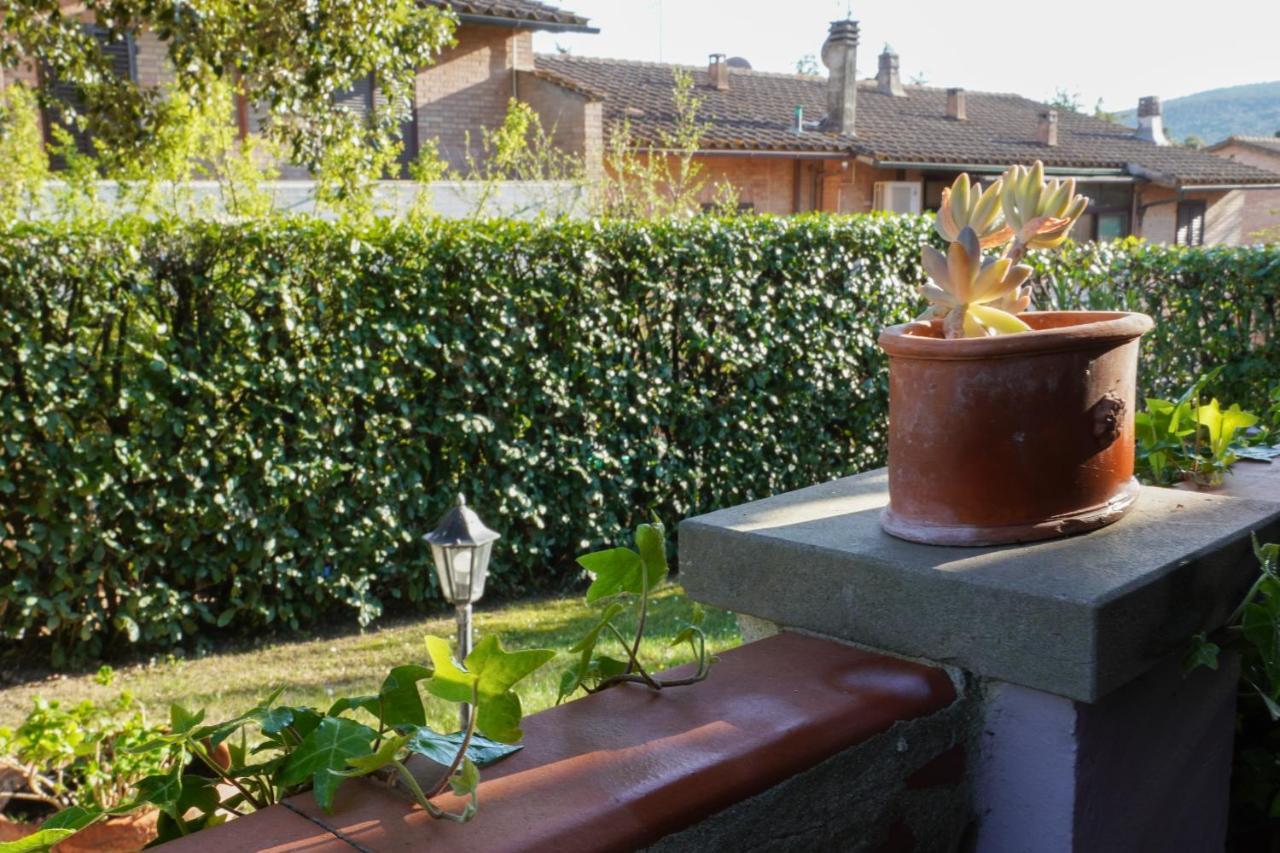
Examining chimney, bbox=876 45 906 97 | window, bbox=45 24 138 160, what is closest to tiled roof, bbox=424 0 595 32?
window, bbox=45 24 138 160

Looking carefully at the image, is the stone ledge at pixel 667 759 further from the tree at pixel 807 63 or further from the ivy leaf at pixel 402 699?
the tree at pixel 807 63

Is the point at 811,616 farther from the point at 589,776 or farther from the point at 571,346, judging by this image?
the point at 571,346

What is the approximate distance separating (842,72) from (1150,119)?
43.4ft

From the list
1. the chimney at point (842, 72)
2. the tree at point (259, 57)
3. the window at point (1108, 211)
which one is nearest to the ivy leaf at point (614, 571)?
the tree at point (259, 57)

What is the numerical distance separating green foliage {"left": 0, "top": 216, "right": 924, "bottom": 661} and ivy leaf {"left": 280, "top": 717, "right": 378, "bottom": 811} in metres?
5.24

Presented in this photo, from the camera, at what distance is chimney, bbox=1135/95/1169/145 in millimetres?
30609

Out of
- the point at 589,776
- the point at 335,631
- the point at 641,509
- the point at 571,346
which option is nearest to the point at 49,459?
the point at 335,631

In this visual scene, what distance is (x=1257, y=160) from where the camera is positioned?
3588cm

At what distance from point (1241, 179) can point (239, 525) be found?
28023mm

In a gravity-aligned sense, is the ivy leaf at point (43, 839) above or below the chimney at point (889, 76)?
below

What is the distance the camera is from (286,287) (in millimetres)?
6215

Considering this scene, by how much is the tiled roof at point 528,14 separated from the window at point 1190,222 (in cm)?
1782

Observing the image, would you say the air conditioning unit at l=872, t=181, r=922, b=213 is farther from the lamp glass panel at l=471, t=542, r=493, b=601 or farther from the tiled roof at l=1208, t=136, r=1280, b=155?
the lamp glass panel at l=471, t=542, r=493, b=601

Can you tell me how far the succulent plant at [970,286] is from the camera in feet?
5.08
